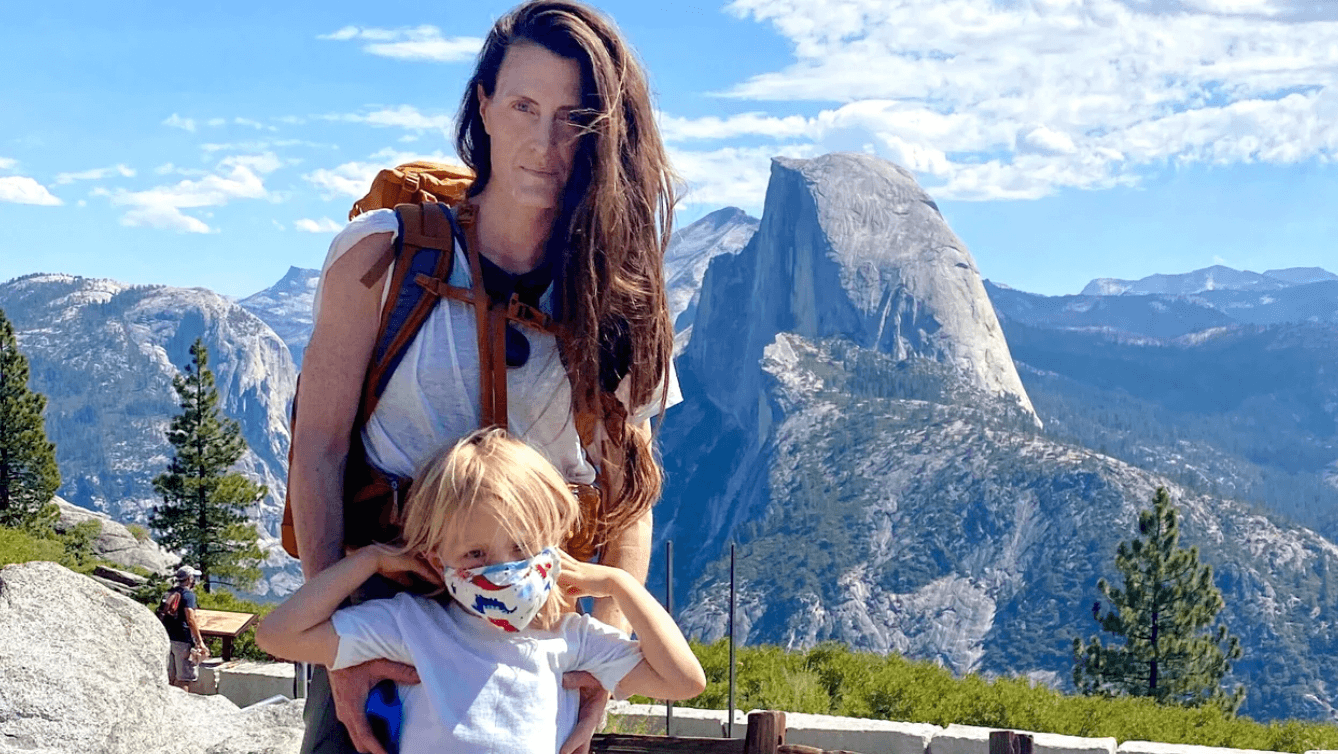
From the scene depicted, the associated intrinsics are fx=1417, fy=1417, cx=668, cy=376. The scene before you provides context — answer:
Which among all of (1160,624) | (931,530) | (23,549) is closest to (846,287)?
(931,530)

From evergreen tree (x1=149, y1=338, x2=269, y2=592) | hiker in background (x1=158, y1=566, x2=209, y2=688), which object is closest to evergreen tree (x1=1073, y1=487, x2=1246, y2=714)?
evergreen tree (x1=149, y1=338, x2=269, y2=592)

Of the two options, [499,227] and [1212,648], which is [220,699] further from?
[1212,648]

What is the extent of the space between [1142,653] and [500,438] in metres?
27.8

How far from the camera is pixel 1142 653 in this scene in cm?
2778

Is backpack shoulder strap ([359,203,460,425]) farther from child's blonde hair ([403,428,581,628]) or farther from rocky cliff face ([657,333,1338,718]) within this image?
rocky cliff face ([657,333,1338,718])

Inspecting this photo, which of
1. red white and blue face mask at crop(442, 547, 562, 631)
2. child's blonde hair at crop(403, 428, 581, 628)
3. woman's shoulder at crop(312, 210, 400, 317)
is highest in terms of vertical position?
woman's shoulder at crop(312, 210, 400, 317)

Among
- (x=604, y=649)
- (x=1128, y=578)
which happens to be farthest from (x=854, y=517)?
(x=604, y=649)

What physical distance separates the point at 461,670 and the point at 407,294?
61 cm

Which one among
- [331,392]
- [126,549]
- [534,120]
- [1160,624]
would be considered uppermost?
[534,120]

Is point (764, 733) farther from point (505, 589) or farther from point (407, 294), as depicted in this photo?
point (407, 294)

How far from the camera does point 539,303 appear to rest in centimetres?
241

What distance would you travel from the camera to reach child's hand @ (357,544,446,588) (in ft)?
7.51

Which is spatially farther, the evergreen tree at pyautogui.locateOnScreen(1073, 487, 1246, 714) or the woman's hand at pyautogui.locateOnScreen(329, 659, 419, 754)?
the evergreen tree at pyautogui.locateOnScreen(1073, 487, 1246, 714)

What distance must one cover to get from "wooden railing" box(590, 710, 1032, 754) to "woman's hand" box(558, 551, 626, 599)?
199cm
